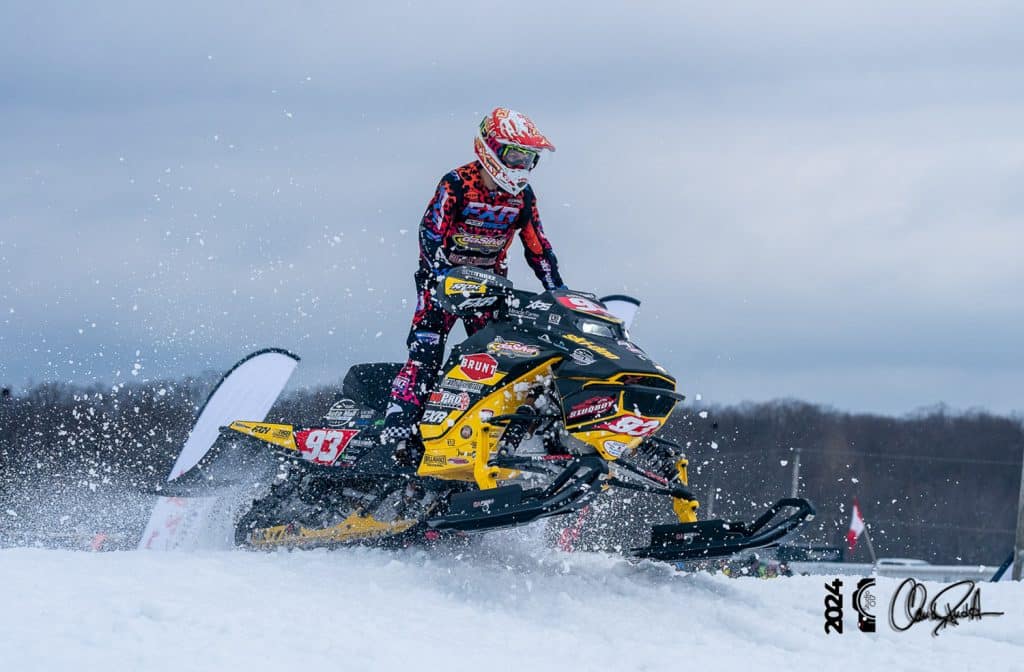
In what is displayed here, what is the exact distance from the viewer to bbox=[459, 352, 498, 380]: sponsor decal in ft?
22.2

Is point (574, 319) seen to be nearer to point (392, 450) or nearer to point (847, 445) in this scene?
point (392, 450)

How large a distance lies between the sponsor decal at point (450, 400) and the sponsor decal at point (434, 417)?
0.14 ft

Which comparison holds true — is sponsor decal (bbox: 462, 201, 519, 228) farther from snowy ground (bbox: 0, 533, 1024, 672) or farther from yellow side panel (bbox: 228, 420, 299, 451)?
snowy ground (bbox: 0, 533, 1024, 672)

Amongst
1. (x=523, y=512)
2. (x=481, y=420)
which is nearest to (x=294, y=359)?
(x=481, y=420)

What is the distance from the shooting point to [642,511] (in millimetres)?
30719

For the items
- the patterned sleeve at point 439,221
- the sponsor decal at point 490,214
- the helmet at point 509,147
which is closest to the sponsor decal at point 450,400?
the patterned sleeve at point 439,221

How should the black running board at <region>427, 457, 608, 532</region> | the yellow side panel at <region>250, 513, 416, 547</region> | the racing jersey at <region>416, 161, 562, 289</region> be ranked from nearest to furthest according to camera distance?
the black running board at <region>427, 457, 608, 532</region> → the yellow side panel at <region>250, 513, 416, 547</region> → the racing jersey at <region>416, 161, 562, 289</region>

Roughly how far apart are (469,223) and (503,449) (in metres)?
1.56

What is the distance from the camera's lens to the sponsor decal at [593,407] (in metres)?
6.27

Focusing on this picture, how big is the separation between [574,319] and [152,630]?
119 inches

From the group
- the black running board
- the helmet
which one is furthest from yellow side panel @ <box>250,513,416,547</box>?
the helmet

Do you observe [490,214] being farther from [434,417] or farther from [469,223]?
[434,417]

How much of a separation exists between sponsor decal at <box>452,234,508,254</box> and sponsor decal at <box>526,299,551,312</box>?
0.94 m

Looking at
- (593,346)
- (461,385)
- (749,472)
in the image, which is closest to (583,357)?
(593,346)
